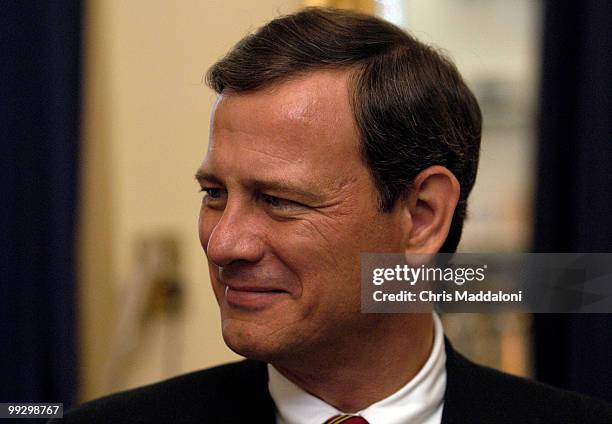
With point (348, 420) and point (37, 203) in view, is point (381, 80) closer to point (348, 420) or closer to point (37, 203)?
point (348, 420)

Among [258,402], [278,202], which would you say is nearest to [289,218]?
[278,202]

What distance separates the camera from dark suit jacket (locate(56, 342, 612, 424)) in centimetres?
150

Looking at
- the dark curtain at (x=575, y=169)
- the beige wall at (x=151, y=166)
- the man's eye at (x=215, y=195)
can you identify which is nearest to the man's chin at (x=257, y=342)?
the man's eye at (x=215, y=195)

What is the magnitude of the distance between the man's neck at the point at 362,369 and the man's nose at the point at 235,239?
221 millimetres

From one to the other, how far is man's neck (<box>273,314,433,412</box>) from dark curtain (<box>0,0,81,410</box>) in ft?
3.44

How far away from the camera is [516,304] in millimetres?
2166

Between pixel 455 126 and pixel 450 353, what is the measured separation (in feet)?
1.37

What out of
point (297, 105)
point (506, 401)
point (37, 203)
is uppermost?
point (297, 105)

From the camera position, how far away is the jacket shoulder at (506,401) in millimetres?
1488

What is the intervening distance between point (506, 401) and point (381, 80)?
2.04 feet

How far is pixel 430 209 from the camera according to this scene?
1457 millimetres

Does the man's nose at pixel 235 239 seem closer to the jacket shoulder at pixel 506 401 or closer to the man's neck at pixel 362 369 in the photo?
the man's neck at pixel 362 369

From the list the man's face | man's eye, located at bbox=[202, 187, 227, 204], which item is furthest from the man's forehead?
man's eye, located at bbox=[202, 187, 227, 204]

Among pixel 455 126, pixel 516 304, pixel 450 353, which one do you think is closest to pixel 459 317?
pixel 516 304
